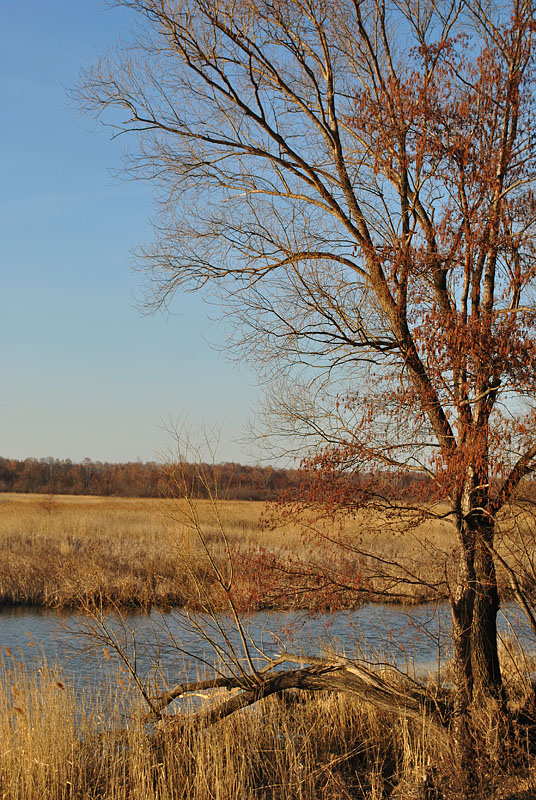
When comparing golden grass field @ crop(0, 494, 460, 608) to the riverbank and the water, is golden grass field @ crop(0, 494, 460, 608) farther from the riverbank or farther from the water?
the water

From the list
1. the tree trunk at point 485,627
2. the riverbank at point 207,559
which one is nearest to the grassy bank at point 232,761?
the tree trunk at point 485,627

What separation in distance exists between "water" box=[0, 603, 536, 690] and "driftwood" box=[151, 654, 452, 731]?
1.10m

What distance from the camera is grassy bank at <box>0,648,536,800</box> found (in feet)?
18.3

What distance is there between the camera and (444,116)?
7.01 m

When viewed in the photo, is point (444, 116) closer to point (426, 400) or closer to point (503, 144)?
point (503, 144)

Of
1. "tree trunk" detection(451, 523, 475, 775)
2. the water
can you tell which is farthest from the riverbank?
the water

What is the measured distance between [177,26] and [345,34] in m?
1.92

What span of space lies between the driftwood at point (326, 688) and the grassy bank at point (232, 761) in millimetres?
164

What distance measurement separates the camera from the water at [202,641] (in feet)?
31.1

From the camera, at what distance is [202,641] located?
11844 mm

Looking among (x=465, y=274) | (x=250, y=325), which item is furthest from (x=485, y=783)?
(x=250, y=325)

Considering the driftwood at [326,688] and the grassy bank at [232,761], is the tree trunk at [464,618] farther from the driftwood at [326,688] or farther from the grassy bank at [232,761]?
the grassy bank at [232,761]

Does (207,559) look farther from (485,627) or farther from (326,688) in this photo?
(485,627)

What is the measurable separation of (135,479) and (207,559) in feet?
151
